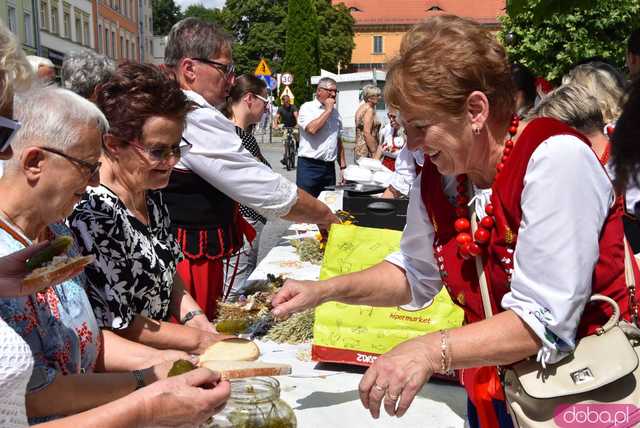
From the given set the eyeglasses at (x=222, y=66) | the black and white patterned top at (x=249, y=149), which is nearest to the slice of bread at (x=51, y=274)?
the eyeglasses at (x=222, y=66)

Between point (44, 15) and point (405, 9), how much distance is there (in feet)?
132

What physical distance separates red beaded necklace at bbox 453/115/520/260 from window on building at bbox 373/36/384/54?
66.4 meters

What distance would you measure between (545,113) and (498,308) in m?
1.86

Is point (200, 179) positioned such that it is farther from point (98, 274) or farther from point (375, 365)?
point (375, 365)

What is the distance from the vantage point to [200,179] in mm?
2996

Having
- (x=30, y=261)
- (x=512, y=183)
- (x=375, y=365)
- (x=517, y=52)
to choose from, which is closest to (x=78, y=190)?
(x=30, y=261)

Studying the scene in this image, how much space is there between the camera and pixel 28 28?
30391mm

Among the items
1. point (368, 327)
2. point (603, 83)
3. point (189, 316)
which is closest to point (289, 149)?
point (603, 83)

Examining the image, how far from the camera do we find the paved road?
722cm

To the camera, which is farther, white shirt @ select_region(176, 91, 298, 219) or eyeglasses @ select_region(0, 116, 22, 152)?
white shirt @ select_region(176, 91, 298, 219)

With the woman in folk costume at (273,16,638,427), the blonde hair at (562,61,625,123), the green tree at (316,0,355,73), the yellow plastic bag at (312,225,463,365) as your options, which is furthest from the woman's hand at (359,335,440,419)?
the green tree at (316,0,355,73)

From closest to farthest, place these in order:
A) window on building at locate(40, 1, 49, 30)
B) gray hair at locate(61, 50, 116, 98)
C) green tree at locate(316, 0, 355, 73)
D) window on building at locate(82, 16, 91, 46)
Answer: gray hair at locate(61, 50, 116, 98) → window on building at locate(40, 1, 49, 30) → window on building at locate(82, 16, 91, 46) → green tree at locate(316, 0, 355, 73)

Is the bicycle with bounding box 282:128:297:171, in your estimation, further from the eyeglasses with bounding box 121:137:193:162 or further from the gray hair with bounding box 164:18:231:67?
the eyeglasses with bounding box 121:137:193:162

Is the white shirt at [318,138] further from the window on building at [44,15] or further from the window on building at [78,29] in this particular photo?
the window on building at [78,29]
